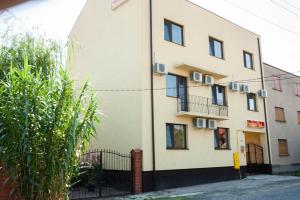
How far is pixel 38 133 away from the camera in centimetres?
576

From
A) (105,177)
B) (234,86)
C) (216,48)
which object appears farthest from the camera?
(216,48)

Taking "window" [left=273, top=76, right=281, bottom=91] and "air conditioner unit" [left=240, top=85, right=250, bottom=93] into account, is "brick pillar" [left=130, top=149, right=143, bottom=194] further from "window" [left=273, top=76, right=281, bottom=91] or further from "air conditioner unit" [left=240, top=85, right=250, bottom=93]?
"window" [left=273, top=76, right=281, bottom=91]

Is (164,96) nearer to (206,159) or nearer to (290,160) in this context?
(206,159)

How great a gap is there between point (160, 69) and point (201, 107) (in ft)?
10.7

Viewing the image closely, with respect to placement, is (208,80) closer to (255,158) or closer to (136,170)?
(136,170)

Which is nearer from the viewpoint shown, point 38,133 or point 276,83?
point 38,133

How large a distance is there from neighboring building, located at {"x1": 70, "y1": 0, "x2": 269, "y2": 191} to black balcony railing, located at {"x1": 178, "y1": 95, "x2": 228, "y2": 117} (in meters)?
0.05

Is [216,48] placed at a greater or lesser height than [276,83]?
greater

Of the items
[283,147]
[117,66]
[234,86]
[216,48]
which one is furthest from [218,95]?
[283,147]

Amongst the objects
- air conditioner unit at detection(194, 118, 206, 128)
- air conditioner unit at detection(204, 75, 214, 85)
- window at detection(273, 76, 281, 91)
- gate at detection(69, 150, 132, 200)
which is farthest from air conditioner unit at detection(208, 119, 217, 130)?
Answer: window at detection(273, 76, 281, 91)

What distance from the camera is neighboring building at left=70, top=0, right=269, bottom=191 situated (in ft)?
45.0

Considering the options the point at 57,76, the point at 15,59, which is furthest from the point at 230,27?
the point at 57,76

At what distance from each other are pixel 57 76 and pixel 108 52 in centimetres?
993

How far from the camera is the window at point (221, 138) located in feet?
54.7
